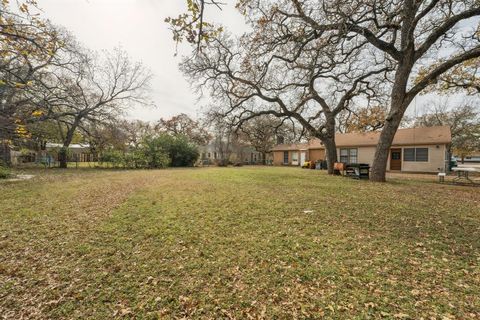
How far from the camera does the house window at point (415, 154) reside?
16.8 meters

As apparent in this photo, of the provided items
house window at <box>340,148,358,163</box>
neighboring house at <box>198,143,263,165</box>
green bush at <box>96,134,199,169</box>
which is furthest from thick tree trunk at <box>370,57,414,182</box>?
neighboring house at <box>198,143,263,165</box>

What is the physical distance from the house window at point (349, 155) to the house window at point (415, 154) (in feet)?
12.8

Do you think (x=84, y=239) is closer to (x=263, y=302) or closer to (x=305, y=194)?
(x=263, y=302)

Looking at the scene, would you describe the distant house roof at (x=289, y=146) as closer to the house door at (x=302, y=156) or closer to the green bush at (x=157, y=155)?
the house door at (x=302, y=156)

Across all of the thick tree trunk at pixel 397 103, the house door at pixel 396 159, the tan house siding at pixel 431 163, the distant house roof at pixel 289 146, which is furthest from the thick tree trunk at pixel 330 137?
the distant house roof at pixel 289 146

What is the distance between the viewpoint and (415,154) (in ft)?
56.6

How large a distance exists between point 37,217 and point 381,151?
13411mm

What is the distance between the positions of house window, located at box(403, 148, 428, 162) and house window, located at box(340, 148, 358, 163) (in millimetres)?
3911

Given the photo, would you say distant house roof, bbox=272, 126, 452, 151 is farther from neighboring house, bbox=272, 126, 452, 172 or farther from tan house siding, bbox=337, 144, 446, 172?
tan house siding, bbox=337, 144, 446, 172

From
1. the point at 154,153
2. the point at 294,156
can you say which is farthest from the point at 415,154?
the point at 154,153

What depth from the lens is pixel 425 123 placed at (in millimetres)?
31938

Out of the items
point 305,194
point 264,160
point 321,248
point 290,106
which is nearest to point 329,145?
point 290,106

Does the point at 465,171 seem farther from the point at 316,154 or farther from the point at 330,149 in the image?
the point at 316,154

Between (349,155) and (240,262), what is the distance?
70.2 feet
